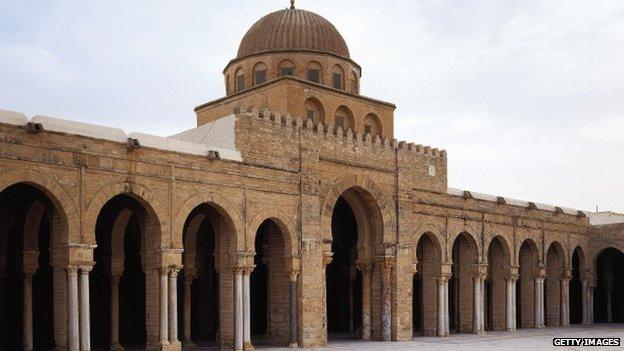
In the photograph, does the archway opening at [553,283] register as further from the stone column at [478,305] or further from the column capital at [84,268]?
the column capital at [84,268]

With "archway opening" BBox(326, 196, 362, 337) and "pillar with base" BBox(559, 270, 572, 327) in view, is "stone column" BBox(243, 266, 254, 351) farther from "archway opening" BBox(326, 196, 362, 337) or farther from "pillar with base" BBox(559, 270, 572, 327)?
"pillar with base" BBox(559, 270, 572, 327)

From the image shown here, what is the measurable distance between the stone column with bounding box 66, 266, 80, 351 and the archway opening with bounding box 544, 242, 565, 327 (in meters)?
23.1

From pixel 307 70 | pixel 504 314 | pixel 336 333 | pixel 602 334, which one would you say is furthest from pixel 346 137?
pixel 602 334

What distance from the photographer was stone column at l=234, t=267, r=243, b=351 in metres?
19.1

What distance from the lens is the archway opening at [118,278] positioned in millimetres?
19359

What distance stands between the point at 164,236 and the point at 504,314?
1664cm

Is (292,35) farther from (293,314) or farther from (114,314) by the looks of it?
(114,314)

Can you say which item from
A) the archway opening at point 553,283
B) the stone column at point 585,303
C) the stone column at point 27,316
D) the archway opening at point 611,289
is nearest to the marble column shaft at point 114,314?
the stone column at point 27,316

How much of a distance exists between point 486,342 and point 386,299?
3.50 meters

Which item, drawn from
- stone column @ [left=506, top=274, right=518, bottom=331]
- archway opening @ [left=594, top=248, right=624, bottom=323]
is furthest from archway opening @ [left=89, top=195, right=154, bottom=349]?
archway opening @ [left=594, top=248, right=624, bottom=323]

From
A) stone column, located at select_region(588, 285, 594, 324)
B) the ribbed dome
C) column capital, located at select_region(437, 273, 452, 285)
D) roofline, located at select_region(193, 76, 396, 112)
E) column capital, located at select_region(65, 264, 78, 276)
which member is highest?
the ribbed dome

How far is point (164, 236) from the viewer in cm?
1750

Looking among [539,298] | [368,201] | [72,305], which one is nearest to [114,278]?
[72,305]

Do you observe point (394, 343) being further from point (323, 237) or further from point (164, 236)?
point (164, 236)
